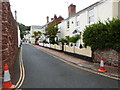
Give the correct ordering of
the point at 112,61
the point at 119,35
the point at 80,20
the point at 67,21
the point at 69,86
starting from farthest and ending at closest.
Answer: the point at 67,21, the point at 80,20, the point at 112,61, the point at 119,35, the point at 69,86

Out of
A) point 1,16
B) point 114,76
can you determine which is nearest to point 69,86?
point 114,76

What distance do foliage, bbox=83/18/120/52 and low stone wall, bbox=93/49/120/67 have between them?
0.35 m

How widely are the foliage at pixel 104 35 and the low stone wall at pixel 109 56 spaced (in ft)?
1.13

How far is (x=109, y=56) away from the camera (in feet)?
28.5

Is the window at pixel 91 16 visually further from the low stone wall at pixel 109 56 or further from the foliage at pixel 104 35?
the low stone wall at pixel 109 56

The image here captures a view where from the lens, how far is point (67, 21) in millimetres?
23047

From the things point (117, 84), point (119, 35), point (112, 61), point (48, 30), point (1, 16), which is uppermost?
point (48, 30)

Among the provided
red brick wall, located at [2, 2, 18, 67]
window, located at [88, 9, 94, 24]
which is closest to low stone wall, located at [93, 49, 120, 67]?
window, located at [88, 9, 94, 24]

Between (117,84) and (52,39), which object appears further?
(52,39)

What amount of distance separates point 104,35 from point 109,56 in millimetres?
1677

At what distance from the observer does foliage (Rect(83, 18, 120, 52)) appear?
794cm

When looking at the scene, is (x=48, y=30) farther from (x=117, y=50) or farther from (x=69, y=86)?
(x=69, y=86)

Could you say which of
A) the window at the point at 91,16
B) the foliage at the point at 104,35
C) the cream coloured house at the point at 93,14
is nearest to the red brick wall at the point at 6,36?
the foliage at the point at 104,35

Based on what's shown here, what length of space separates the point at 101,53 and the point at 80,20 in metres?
9.62
